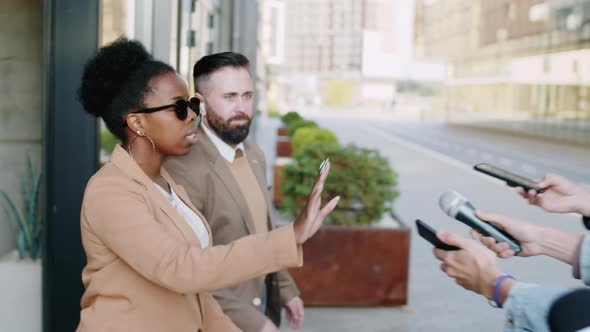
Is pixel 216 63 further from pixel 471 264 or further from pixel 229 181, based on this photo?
pixel 471 264

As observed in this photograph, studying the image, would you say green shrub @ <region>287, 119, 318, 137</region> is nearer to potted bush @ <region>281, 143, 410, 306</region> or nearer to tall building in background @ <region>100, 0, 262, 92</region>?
tall building in background @ <region>100, 0, 262, 92</region>

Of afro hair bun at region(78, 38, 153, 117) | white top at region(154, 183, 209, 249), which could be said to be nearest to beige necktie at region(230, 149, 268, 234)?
white top at region(154, 183, 209, 249)

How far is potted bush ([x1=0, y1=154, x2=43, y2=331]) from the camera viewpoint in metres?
3.91

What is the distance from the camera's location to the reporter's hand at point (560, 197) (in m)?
2.98

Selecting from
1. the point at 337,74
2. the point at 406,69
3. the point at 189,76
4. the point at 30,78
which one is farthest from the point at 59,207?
the point at 337,74

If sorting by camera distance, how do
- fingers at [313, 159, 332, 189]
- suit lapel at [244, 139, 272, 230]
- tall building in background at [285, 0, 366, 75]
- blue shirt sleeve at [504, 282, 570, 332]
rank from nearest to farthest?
blue shirt sleeve at [504, 282, 570, 332], fingers at [313, 159, 332, 189], suit lapel at [244, 139, 272, 230], tall building in background at [285, 0, 366, 75]

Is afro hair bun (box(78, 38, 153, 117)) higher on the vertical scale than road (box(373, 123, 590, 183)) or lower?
higher

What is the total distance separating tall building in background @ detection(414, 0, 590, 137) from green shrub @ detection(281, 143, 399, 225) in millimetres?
33488

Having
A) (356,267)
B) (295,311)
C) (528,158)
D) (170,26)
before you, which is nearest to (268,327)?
(295,311)

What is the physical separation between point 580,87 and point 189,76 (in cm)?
3544

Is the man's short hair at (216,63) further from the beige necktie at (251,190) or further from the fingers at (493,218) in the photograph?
the fingers at (493,218)

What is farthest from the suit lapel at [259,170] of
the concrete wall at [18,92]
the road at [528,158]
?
the road at [528,158]

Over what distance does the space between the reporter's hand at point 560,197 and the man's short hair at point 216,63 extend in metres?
1.33

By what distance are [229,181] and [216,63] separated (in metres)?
0.54
